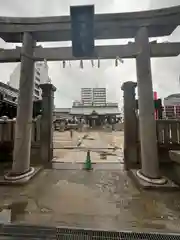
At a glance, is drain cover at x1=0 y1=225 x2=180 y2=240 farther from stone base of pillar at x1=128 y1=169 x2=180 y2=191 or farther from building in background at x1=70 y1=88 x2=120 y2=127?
building in background at x1=70 y1=88 x2=120 y2=127

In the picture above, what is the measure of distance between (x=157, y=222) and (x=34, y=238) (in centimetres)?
188

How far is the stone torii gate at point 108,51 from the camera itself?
5.12 m

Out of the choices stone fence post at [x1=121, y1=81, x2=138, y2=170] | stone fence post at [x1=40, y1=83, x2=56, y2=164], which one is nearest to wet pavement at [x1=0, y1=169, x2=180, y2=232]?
stone fence post at [x1=121, y1=81, x2=138, y2=170]

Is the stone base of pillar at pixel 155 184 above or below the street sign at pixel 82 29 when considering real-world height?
below

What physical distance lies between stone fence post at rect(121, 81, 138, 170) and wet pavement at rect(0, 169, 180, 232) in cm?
170

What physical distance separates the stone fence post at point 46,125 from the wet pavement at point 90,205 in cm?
210

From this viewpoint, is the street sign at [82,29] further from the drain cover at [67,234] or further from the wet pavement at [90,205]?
the drain cover at [67,234]

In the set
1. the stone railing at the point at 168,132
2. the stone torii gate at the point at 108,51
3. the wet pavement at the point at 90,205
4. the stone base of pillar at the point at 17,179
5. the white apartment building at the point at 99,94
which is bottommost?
the wet pavement at the point at 90,205

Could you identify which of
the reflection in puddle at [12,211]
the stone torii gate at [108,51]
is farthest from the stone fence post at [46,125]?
the reflection in puddle at [12,211]

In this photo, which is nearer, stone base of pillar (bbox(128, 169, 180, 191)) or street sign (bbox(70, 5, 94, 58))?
stone base of pillar (bbox(128, 169, 180, 191))

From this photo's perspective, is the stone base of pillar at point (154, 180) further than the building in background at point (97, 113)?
No

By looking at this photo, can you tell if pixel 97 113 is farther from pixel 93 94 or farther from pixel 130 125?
pixel 93 94

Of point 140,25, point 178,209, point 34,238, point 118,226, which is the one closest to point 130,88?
point 140,25

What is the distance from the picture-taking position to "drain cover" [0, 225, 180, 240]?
231 cm
